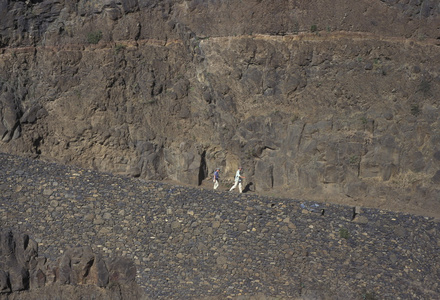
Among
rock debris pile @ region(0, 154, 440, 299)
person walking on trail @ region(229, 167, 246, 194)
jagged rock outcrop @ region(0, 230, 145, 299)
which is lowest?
jagged rock outcrop @ region(0, 230, 145, 299)

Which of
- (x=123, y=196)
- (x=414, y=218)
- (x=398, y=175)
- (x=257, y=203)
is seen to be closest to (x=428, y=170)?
(x=398, y=175)

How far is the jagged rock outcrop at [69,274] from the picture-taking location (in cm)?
1788

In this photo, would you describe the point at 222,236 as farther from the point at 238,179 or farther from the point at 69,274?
the point at 69,274

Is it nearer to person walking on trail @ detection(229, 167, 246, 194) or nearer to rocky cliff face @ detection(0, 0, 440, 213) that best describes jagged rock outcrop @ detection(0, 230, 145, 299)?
rocky cliff face @ detection(0, 0, 440, 213)

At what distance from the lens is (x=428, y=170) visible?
19141 millimetres

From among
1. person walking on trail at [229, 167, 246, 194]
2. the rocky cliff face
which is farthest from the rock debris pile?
the rocky cliff face

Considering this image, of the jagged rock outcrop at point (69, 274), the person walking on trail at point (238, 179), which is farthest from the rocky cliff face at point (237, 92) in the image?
the jagged rock outcrop at point (69, 274)

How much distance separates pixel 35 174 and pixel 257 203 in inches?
257

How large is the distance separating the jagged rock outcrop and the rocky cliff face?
12.1 ft

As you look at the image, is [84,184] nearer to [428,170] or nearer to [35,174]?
[35,174]

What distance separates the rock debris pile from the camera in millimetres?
17109

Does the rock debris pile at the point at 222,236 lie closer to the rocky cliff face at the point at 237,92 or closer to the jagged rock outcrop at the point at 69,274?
the jagged rock outcrop at the point at 69,274

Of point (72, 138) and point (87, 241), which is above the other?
point (72, 138)

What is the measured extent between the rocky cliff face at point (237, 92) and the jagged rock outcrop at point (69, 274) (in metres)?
3.69
